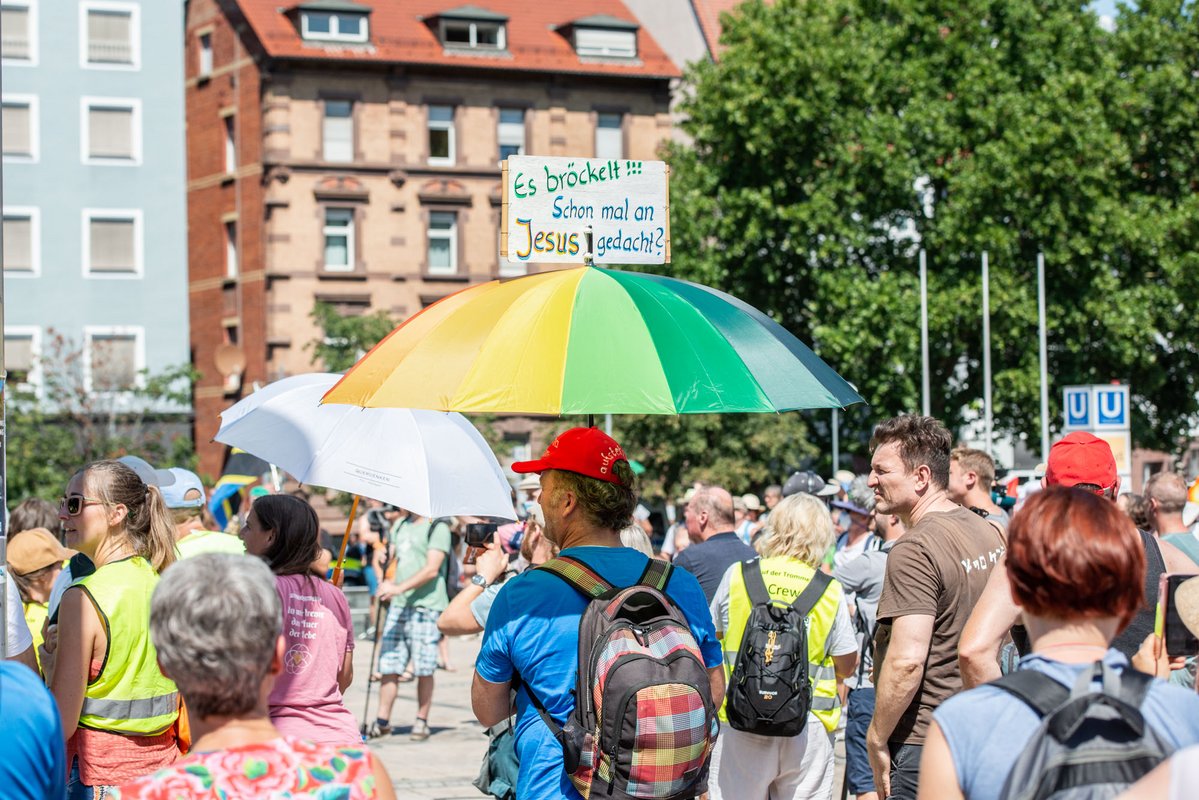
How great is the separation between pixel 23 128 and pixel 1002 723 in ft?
155

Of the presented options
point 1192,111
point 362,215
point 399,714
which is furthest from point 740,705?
point 362,215

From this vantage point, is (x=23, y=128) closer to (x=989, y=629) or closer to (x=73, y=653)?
(x=73, y=653)

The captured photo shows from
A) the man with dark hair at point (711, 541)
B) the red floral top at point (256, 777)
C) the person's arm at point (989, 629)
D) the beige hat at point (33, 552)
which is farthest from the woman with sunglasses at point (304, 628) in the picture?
the man with dark hair at point (711, 541)

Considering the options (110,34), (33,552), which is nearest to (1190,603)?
(33,552)

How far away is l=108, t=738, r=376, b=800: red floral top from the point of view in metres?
3.10

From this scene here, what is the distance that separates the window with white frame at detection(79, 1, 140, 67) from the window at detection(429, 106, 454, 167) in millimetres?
8468

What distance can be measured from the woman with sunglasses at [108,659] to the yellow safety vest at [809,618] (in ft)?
9.41

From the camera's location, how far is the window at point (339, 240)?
47.7 m

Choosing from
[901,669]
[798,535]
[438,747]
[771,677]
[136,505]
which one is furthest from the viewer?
[438,747]

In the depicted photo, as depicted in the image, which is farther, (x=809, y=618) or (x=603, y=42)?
(x=603, y=42)

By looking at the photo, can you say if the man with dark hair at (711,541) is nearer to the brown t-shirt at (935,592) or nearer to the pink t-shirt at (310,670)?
the brown t-shirt at (935,592)

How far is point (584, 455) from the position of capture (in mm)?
4793

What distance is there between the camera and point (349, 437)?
7.25 metres

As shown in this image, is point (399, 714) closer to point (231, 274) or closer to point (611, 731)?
point (611, 731)
